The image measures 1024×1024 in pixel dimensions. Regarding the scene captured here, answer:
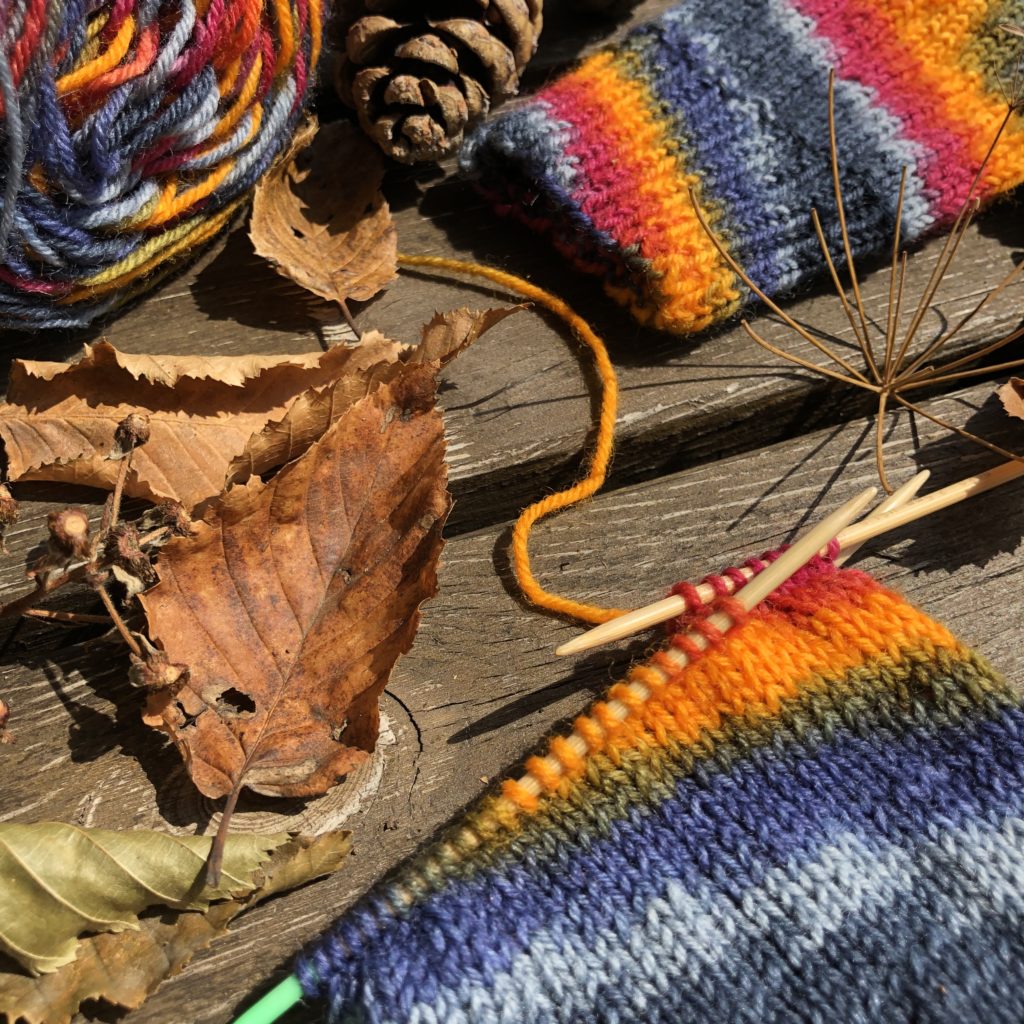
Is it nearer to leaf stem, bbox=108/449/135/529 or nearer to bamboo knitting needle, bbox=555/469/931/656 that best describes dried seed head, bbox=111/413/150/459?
leaf stem, bbox=108/449/135/529

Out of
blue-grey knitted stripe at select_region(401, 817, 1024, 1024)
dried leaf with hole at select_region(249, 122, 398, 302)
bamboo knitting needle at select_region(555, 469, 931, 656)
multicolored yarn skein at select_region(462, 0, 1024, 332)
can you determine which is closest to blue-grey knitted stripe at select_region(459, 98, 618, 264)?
multicolored yarn skein at select_region(462, 0, 1024, 332)

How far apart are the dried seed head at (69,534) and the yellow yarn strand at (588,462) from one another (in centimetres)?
35

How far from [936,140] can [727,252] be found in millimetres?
266

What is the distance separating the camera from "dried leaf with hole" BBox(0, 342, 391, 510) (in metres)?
0.84

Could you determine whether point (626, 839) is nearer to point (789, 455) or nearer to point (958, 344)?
point (789, 455)

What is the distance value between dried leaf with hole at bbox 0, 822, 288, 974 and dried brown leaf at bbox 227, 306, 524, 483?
290 mm

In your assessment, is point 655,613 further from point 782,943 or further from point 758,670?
point 782,943

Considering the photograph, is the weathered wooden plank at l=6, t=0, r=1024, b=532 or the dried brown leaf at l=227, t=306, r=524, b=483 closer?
the dried brown leaf at l=227, t=306, r=524, b=483

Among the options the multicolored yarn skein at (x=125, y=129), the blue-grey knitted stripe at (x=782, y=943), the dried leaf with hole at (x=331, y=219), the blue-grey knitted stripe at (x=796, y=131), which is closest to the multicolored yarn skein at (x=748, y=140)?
the blue-grey knitted stripe at (x=796, y=131)

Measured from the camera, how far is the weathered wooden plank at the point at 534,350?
94 centimetres

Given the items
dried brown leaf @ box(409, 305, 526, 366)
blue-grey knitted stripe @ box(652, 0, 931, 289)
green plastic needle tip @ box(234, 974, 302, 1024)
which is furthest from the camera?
blue-grey knitted stripe @ box(652, 0, 931, 289)

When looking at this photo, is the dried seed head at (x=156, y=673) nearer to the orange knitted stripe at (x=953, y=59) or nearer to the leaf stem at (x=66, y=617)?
the leaf stem at (x=66, y=617)

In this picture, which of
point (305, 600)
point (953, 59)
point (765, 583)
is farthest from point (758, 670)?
point (953, 59)

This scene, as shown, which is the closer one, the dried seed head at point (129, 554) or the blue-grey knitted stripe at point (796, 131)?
the dried seed head at point (129, 554)
